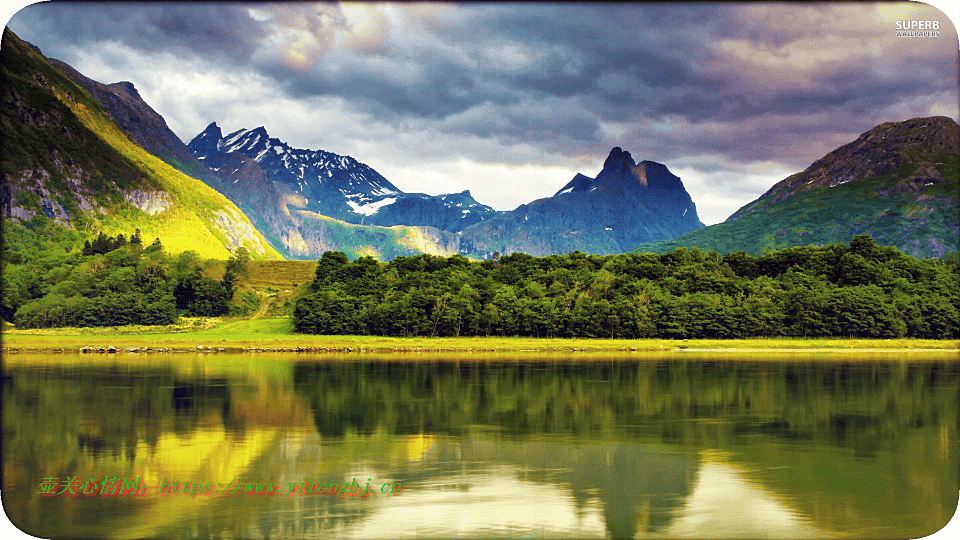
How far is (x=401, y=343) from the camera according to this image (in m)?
109

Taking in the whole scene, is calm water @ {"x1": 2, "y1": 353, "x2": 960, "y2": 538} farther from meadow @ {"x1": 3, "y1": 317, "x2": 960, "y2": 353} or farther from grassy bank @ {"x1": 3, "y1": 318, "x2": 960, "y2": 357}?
meadow @ {"x1": 3, "y1": 317, "x2": 960, "y2": 353}

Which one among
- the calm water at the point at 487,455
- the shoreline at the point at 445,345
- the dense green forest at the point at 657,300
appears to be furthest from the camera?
the dense green forest at the point at 657,300

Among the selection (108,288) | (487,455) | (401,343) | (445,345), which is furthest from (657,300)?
(108,288)

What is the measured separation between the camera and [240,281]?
17475cm

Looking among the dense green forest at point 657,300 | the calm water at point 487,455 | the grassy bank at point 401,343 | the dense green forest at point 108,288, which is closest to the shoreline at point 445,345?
the grassy bank at point 401,343

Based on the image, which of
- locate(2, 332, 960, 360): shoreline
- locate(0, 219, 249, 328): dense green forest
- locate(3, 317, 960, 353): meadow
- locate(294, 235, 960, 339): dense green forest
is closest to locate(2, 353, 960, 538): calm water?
locate(2, 332, 960, 360): shoreline

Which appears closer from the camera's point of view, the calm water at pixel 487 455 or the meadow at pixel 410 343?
the calm water at pixel 487 455

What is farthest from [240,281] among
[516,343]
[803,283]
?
[803,283]

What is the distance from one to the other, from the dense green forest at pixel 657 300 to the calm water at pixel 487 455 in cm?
5367

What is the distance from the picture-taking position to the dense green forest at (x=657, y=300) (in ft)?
385

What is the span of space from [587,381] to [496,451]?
103 feet

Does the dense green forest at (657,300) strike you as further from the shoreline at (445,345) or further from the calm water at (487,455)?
the calm water at (487,455)

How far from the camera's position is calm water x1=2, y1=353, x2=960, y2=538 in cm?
2131

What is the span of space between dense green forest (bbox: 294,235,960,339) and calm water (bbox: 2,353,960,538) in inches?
2113
